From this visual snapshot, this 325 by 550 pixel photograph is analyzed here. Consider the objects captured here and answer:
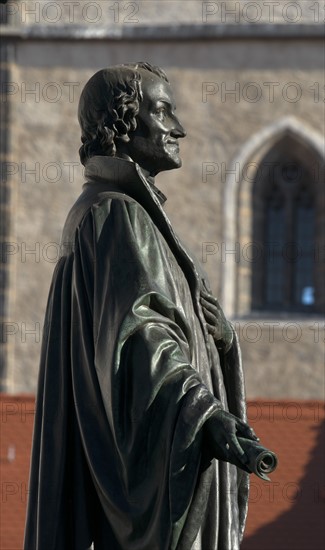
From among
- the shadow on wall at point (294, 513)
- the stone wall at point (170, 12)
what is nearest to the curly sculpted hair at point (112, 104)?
the shadow on wall at point (294, 513)

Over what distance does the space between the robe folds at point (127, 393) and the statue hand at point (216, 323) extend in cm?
3

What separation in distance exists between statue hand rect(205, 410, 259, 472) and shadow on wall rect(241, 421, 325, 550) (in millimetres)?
10153

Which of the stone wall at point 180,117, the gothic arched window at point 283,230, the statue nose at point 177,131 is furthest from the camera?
the gothic arched window at point 283,230

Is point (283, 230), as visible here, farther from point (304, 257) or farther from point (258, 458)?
point (258, 458)

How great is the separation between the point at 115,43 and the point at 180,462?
16364mm

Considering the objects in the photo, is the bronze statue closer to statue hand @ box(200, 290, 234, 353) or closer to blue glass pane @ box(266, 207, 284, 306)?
statue hand @ box(200, 290, 234, 353)

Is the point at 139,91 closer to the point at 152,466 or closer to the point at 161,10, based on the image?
the point at 152,466

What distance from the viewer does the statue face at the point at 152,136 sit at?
438 centimetres

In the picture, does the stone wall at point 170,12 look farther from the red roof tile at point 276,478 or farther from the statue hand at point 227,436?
the statue hand at point 227,436

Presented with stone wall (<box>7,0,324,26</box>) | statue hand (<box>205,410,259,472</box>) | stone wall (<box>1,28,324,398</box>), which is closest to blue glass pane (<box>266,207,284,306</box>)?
stone wall (<box>1,28,324,398</box>)

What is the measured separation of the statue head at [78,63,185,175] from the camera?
4.36m

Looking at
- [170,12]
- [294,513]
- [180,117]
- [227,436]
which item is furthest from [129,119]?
[170,12]

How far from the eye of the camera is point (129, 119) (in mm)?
4363

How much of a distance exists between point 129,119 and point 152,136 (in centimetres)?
6
